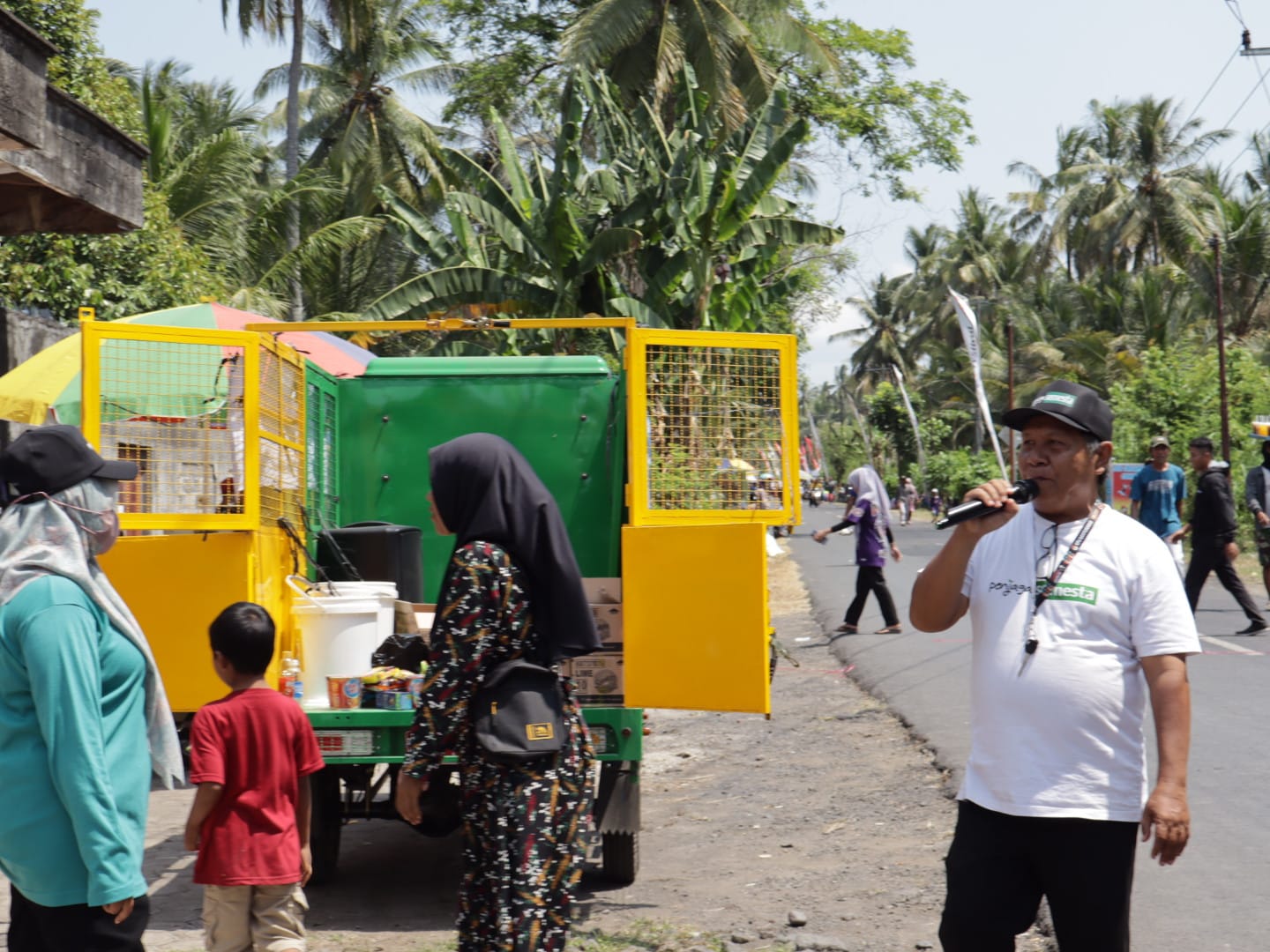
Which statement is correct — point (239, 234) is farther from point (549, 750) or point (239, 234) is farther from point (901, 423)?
point (901, 423)

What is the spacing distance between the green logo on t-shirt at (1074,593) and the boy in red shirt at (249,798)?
90.3 inches

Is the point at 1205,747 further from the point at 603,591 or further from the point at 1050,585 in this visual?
the point at 1050,585

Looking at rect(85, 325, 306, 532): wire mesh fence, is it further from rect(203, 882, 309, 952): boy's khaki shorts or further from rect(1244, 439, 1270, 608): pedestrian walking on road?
rect(1244, 439, 1270, 608): pedestrian walking on road

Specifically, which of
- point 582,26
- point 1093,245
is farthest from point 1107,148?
point 582,26

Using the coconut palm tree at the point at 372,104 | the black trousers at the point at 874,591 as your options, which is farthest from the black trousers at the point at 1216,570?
the coconut palm tree at the point at 372,104

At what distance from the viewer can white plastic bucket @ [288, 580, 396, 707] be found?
6000 millimetres

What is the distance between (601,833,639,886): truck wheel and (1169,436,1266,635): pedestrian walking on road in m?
8.39

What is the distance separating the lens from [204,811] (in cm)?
419

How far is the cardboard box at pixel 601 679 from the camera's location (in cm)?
611

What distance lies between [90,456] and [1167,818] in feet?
8.29

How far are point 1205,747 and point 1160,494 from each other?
5891mm

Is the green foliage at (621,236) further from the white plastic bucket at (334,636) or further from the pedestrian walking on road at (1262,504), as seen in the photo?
the white plastic bucket at (334,636)

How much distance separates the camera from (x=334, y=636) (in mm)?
6023

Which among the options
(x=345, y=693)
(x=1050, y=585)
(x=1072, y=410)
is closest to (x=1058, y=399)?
(x=1072, y=410)
